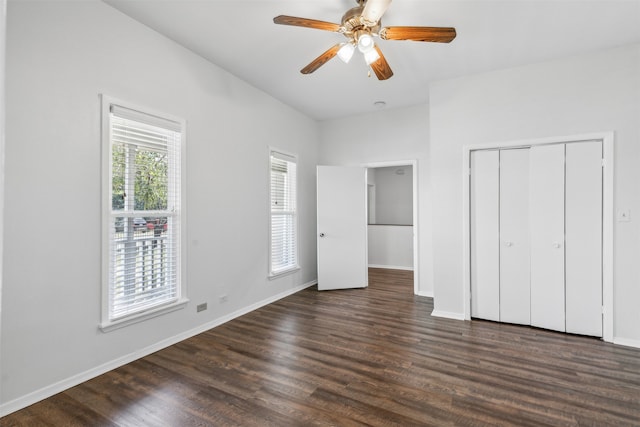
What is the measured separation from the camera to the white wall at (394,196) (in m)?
7.70

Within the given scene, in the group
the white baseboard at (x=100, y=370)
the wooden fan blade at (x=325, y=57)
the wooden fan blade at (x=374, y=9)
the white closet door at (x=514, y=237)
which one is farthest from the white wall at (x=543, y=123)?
the white baseboard at (x=100, y=370)

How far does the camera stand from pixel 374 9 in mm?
2125

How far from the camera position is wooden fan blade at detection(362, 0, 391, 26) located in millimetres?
2071

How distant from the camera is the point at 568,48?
10.5 feet

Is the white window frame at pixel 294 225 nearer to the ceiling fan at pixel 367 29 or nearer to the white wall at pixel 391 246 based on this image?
the ceiling fan at pixel 367 29

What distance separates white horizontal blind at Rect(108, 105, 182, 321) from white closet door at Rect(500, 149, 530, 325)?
342cm

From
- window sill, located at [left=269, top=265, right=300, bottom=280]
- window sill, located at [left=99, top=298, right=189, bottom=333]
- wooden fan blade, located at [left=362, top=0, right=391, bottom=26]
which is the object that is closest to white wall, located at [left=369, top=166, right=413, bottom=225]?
window sill, located at [left=269, top=265, right=300, bottom=280]

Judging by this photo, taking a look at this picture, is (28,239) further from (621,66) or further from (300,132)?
(621,66)

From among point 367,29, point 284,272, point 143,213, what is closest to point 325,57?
point 367,29

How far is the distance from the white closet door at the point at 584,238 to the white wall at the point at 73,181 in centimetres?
369

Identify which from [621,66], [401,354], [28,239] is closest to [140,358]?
[28,239]

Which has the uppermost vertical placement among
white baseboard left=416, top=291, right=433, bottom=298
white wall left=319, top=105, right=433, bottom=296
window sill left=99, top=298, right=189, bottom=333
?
white wall left=319, top=105, right=433, bottom=296

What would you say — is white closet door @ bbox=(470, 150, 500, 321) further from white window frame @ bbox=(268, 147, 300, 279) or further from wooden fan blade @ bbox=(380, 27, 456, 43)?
white window frame @ bbox=(268, 147, 300, 279)

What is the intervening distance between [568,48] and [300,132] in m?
3.40
